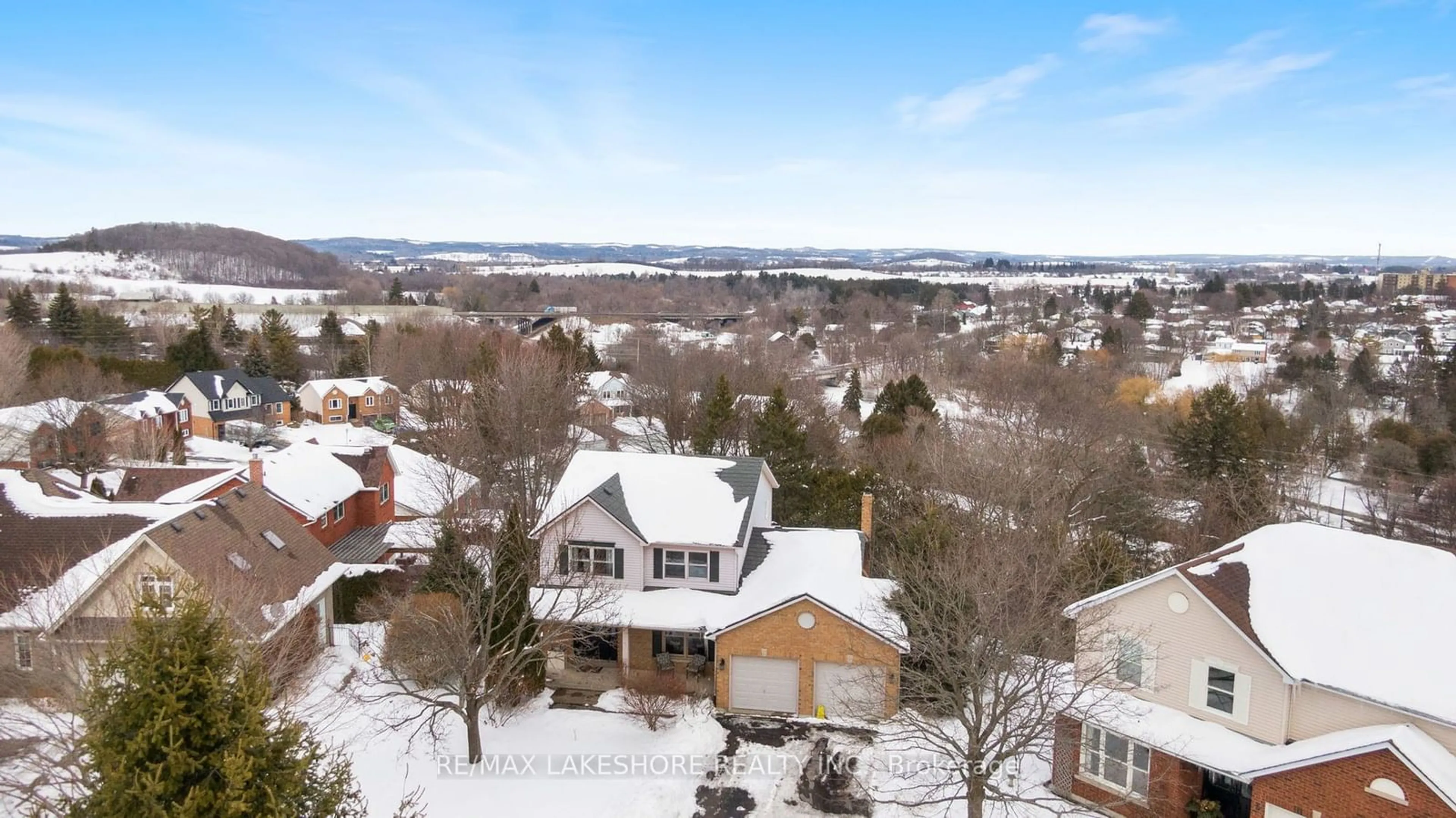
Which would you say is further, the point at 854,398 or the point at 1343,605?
the point at 854,398

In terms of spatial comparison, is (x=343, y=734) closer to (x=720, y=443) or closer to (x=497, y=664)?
(x=497, y=664)

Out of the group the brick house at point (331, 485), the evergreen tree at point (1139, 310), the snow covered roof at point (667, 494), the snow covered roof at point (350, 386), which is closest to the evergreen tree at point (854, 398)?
the brick house at point (331, 485)

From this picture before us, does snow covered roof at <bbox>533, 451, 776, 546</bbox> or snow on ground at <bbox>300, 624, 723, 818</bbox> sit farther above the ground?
snow covered roof at <bbox>533, 451, 776, 546</bbox>

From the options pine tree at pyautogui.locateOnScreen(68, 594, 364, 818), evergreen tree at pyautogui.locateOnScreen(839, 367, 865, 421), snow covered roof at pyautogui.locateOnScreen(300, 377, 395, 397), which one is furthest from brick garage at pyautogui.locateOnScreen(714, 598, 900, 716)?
snow covered roof at pyautogui.locateOnScreen(300, 377, 395, 397)

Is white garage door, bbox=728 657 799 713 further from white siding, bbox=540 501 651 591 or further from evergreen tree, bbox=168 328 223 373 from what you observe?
evergreen tree, bbox=168 328 223 373

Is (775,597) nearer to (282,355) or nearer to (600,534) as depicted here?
(600,534)

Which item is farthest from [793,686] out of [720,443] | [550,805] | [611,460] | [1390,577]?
[720,443]

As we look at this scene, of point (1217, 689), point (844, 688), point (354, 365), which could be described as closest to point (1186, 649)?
point (1217, 689)
